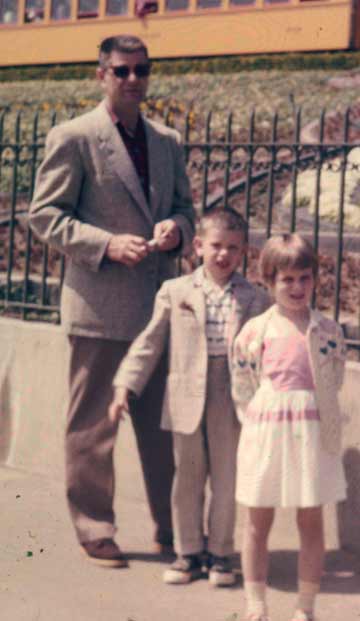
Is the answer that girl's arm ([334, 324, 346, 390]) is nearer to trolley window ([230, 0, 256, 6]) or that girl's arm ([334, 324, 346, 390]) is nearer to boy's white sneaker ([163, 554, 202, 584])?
boy's white sneaker ([163, 554, 202, 584])

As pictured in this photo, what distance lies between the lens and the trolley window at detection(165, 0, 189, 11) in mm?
18672

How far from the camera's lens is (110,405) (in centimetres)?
546

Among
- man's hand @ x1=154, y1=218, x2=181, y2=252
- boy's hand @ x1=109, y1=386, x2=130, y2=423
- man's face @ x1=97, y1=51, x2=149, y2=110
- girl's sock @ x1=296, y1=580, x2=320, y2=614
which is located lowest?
girl's sock @ x1=296, y1=580, x2=320, y2=614

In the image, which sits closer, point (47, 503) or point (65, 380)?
point (47, 503)

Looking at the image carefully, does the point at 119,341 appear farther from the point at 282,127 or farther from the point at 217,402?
the point at 282,127

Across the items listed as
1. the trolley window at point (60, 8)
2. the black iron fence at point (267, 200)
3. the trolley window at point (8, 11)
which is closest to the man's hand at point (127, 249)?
the black iron fence at point (267, 200)

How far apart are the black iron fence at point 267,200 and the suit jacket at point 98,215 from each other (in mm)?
898

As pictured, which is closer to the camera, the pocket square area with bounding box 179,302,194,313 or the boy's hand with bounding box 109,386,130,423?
the boy's hand with bounding box 109,386,130,423

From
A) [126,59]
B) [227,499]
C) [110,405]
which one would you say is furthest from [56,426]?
[126,59]

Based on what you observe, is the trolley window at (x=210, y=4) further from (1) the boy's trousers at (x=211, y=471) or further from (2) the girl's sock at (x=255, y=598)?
(2) the girl's sock at (x=255, y=598)

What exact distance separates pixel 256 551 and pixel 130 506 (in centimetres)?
181

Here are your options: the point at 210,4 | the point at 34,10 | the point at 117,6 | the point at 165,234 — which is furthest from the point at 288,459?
the point at 34,10

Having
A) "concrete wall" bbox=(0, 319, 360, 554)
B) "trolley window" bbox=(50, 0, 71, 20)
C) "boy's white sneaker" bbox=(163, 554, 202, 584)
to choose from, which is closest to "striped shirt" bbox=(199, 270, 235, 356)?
"boy's white sneaker" bbox=(163, 554, 202, 584)

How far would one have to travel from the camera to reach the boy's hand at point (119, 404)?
4.98 metres
